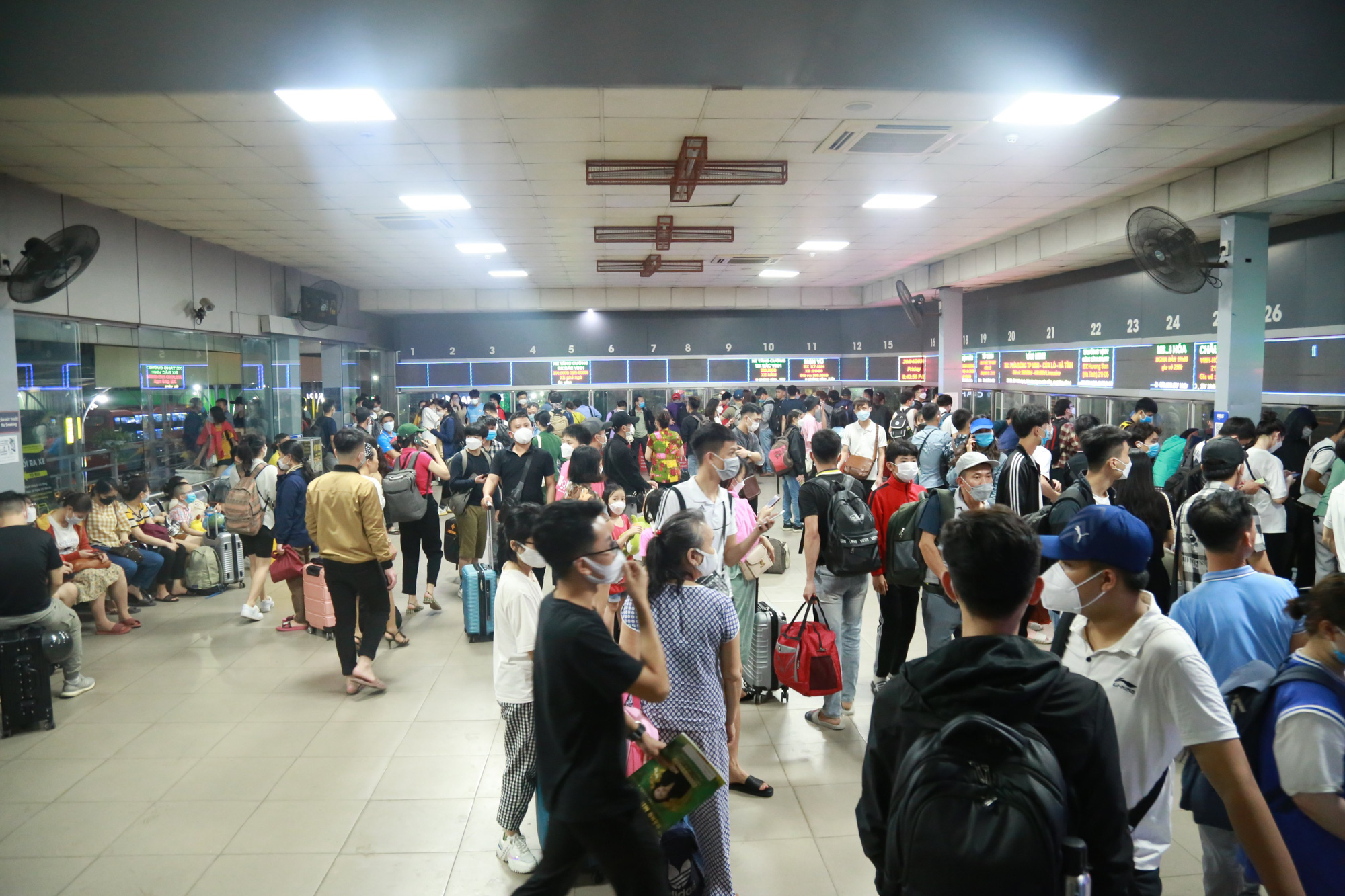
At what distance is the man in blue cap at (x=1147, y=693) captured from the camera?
181 cm

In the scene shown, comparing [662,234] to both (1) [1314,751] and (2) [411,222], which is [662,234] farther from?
(1) [1314,751]

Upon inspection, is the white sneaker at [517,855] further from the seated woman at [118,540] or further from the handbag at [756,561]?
the seated woman at [118,540]

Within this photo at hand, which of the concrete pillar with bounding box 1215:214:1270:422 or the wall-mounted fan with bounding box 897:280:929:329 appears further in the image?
the wall-mounted fan with bounding box 897:280:929:329

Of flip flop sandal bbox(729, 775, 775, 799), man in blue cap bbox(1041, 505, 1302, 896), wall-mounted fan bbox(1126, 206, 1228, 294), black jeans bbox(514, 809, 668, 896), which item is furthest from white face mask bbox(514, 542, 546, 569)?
wall-mounted fan bbox(1126, 206, 1228, 294)

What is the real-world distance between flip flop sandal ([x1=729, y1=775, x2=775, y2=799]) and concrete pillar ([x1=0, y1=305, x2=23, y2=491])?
6979 millimetres

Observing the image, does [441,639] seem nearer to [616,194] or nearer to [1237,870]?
[616,194]

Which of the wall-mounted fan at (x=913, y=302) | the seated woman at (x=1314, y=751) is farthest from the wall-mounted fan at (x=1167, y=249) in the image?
the wall-mounted fan at (x=913, y=302)

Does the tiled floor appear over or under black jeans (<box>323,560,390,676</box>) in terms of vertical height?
under

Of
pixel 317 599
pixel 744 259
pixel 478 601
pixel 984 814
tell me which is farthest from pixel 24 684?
pixel 744 259

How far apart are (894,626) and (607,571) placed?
3.27 metres

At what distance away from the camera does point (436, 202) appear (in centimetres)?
895

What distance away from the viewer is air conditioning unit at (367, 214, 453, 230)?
382 inches

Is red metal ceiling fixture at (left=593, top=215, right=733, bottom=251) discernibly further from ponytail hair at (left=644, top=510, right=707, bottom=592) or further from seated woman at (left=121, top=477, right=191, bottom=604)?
ponytail hair at (left=644, top=510, right=707, bottom=592)

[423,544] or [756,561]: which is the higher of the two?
[756,561]
